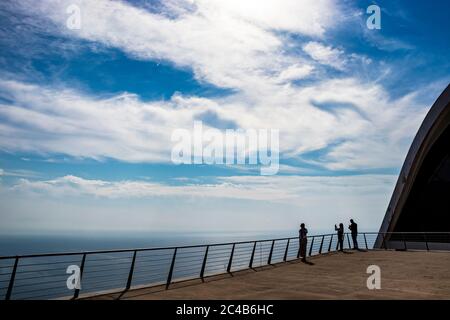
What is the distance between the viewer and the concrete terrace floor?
827 centimetres

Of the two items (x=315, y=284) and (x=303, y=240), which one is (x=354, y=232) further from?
(x=315, y=284)

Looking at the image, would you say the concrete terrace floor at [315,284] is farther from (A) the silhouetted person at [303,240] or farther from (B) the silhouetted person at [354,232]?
(B) the silhouetted person at [354,232]

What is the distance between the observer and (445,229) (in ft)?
91.0

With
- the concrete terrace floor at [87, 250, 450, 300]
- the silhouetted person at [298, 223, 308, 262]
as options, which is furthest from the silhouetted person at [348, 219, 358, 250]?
the concrete terrace floor at [87, 250, 450, 300]

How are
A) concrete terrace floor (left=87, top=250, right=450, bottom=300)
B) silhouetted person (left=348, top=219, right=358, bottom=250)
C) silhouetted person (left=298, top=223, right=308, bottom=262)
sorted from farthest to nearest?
silhouetted person (left=348, top=219, right=358, bottom=250) → silhouetted person (left=298, top=223, right=308, bottom=262) → concrete terrace floor (left=87, top=250, right=450, bottom=300)

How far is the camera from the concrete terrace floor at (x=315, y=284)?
27.1ft

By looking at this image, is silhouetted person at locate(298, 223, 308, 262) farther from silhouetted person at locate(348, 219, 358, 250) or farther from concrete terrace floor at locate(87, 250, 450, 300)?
silhouetted person at locate(348, 219, 358, 250)

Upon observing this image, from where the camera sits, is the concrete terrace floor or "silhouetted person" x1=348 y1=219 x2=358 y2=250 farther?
"silhouetted person" x1=348 y1=219 x2=358 y2=250

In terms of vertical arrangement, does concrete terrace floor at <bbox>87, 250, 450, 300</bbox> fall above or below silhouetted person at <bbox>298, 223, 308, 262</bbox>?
Answer: below

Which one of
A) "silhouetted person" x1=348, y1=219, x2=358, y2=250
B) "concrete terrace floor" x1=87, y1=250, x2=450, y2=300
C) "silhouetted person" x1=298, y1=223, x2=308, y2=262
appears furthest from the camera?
"silhouetted person" x1=348, y1=219, x2=358, y2=250

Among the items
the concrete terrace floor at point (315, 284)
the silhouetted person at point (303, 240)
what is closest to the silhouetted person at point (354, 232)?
the silhouetted person at point (303, 240)
